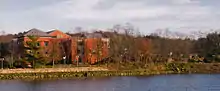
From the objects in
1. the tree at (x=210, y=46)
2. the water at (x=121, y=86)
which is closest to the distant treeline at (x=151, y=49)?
the tree at (x=210, y=46)

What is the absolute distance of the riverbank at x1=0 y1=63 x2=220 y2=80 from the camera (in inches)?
1858

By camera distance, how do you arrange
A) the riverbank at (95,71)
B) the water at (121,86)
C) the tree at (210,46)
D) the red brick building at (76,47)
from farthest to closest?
1. the tree at (210,46)
2. the red brick building at (76,47)
3. the riverbank at (95,71)
4. the water at (121,86)

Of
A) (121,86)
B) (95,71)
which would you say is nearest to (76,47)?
(95,71)

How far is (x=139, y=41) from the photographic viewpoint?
69.5 metres

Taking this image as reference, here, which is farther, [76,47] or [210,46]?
[210,46]

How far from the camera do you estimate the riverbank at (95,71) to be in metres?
47.2

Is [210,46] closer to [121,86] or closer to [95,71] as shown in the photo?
[95,71]

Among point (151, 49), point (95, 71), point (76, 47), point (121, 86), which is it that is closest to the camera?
point (121, 86)

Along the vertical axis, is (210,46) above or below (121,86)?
above

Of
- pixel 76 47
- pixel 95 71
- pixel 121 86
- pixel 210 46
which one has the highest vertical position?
pixel 76 47

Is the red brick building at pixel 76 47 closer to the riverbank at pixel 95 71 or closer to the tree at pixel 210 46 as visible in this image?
the riverbank at pixel 95 71

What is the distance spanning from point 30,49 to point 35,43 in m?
1.46

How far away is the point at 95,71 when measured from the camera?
5159 centimetres

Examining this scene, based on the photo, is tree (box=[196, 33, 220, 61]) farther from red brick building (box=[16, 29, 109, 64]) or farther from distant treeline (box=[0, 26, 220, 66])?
red brick building (box=[16, 29, 109, 64])
